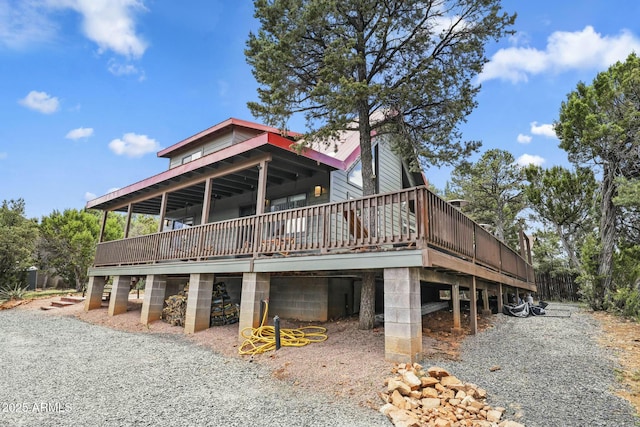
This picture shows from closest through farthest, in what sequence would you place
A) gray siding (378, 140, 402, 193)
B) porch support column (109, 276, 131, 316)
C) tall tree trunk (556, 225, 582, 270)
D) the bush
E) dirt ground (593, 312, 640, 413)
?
1. dirt ground (593, 312, 640, 413)
2. the bush
3. porch support column (109, 276, 131, 316)
4. gray siding (378, 140, 402, 193)
5. tall tree trunk (556, 225, 582, 270)

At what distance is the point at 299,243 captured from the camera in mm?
7223

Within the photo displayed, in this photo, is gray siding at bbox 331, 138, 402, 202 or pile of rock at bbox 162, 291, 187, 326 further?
gray siding at bbox 331, 138, 402, 202

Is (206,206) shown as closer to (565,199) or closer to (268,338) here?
(268,338)

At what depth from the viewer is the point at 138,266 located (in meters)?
11.8

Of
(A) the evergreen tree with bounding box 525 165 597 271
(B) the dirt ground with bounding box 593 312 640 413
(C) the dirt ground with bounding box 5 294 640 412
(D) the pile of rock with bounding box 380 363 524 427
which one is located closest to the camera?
(D) the pile of rock with bounding box 380 363 524 427

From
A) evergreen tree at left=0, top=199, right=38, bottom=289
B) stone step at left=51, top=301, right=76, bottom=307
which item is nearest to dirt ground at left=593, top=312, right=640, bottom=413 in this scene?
stone step at left=51, top=301, right=76, bottom=307

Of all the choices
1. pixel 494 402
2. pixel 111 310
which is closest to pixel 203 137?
pixel 111 310

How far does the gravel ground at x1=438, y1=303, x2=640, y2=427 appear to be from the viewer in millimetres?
3711

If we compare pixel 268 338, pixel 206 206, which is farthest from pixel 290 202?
pixel 268 338

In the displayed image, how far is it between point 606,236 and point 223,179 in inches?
572

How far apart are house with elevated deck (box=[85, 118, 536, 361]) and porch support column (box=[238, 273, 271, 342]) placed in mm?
31

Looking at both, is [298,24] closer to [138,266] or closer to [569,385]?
[569,385]

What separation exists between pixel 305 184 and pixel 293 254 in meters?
4.75

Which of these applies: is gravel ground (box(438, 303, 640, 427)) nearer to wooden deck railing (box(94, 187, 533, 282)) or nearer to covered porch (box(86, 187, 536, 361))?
covered porch (box(86, 187, 536, 361))
